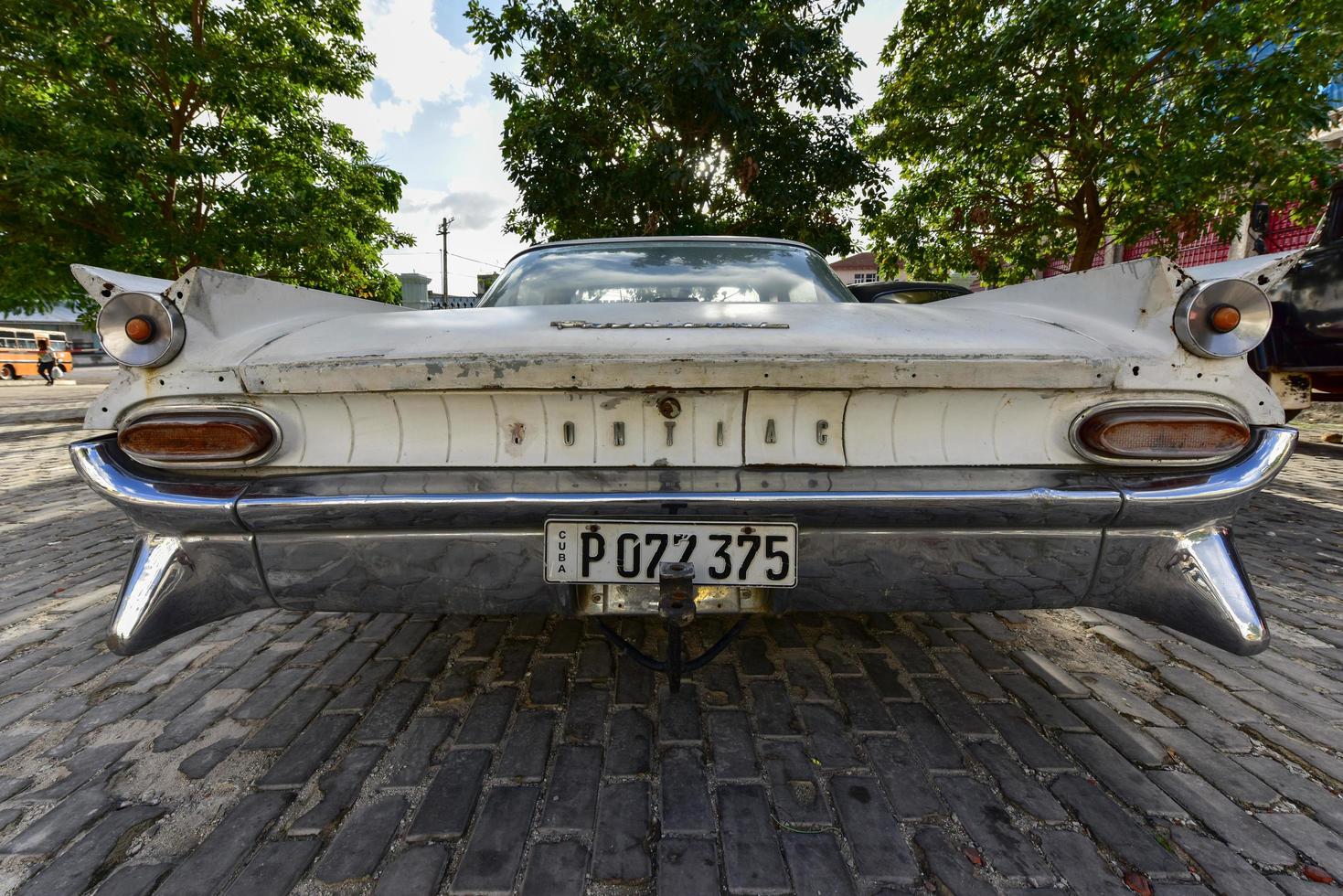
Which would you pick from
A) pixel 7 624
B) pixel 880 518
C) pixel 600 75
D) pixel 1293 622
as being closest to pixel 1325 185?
pixel 1293 622

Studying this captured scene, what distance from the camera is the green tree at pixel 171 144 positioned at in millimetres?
7102

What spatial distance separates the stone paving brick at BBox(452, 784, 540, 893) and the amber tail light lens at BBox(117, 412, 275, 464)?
100 cm

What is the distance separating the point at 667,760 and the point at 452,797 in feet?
1.79

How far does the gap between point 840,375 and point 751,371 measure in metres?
0.20

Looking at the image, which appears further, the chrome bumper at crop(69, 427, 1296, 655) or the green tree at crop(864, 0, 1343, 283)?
the green tree at crop(864, 0, 1343, 283)

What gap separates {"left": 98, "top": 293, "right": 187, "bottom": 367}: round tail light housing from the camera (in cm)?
134

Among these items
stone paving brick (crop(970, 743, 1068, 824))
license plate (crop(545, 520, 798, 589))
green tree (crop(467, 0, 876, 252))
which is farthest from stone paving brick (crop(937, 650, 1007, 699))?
green tree (crop(467, 0, 876, 252))

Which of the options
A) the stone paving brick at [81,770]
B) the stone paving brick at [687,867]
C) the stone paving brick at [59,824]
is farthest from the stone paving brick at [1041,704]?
the stone paving brick at [81,770]

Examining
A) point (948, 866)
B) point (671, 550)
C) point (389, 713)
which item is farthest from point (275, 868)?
point (948, 866)

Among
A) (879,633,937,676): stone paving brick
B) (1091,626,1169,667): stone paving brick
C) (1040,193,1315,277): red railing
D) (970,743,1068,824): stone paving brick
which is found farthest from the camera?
(1040,193,1315,277): red railing

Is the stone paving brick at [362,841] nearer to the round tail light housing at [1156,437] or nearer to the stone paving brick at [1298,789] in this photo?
the round tail light housing at [1156,437]

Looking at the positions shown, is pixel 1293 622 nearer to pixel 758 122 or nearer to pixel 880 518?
pixel 880 518

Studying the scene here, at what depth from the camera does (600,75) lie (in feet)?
25.2

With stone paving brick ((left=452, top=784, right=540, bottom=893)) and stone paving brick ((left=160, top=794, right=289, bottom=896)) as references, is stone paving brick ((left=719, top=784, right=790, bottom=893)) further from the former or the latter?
stone paving brick ((left=160, top=794, right=289, bottom=896))
